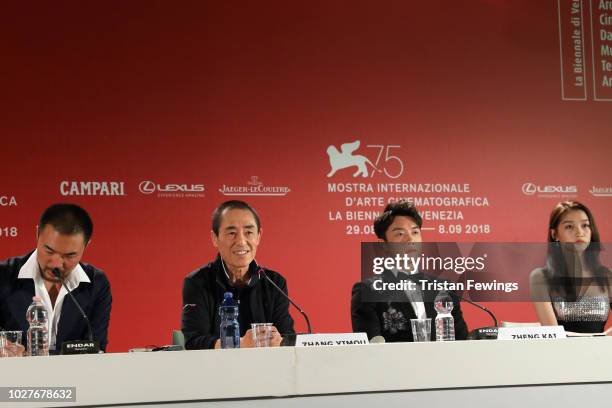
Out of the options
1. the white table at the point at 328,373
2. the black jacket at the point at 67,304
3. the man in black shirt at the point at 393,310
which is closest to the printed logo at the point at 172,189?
the black jacket at the point at 67,304

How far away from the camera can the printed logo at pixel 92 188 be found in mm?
4129

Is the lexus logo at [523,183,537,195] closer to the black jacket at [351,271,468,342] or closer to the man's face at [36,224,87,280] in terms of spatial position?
the black jacket at [351,271,468,342]

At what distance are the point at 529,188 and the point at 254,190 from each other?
5.16 ft

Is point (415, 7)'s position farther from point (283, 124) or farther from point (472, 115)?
point (283, 124)

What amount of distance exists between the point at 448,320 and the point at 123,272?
197 cm

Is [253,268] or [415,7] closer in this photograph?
[253,268]

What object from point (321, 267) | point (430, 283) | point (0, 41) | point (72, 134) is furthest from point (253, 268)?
point (0, 41)

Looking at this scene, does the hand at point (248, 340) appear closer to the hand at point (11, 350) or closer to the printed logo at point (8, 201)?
the hand at point (11, 350)

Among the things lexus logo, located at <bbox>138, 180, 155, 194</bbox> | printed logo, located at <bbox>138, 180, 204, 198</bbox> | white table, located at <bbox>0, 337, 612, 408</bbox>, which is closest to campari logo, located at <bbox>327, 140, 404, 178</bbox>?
printed logo, located at <bbox>138, 180, 204, 198</bbox>

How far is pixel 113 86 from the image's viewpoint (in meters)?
4.22

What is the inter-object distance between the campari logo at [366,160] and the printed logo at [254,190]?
11.1 inches

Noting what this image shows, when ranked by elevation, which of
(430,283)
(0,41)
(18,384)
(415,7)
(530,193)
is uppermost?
(415,7)

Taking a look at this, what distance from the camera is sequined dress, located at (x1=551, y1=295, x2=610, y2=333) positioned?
123 inches

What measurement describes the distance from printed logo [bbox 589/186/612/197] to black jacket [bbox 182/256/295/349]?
7.38ft
